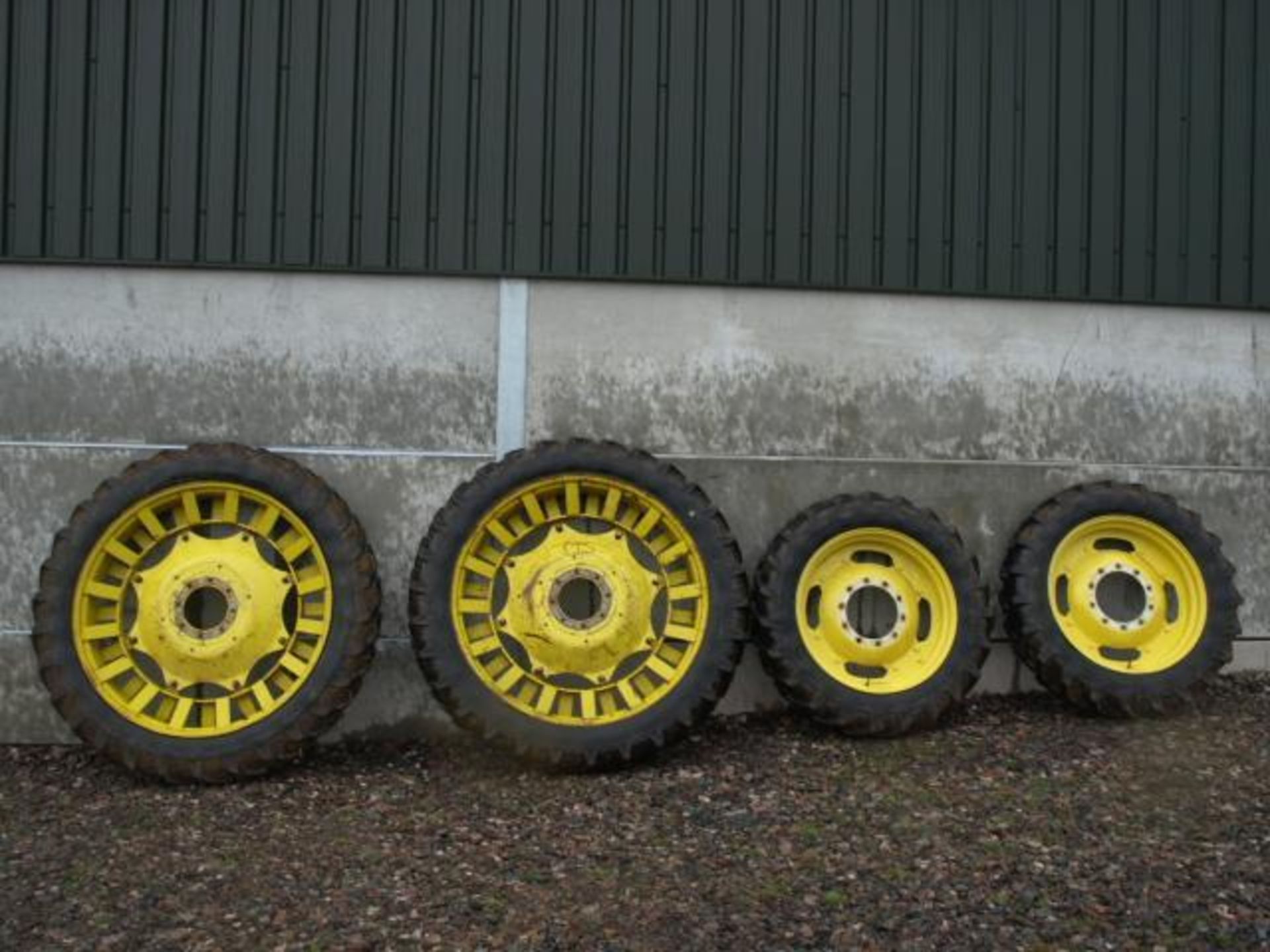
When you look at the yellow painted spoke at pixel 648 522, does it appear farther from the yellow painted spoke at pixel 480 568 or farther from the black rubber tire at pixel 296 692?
the black rubber tire at pixel 296 692

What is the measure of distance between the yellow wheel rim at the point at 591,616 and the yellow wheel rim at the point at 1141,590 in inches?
74.0

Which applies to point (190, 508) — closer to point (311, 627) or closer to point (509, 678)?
point (311, 627)

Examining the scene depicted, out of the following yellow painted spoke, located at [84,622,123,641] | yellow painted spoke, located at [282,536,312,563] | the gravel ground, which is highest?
yellow painted spoke, located at [282,536,312,563]

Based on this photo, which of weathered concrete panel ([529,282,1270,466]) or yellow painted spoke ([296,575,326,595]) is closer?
yellow painted spoke ([296,575,326,595])

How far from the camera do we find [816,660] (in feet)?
15.0

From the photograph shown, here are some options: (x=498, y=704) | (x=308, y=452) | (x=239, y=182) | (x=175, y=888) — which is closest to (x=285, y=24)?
(x=239, y=182)

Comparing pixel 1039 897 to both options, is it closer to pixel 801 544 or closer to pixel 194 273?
pixel 801 544

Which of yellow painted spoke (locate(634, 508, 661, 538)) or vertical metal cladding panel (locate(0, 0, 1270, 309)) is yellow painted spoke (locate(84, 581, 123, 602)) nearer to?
vertical metal cladding panel (locate(0, 0, 1270, 309))

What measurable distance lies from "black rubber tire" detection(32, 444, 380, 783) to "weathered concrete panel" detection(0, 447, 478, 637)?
39 cm

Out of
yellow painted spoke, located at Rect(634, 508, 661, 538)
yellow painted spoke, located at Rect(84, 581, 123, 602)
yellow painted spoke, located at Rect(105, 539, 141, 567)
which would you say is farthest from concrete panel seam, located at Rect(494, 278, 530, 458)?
yellow painted spoke, located at Rect(84, 581, 123, 602)

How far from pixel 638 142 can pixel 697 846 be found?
3442 mm

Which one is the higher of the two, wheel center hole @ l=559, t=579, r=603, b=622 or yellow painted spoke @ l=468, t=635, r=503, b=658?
wheel center hole @ l=559, t=579, r=603, b=622

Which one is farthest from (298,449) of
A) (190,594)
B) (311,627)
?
(311,627)

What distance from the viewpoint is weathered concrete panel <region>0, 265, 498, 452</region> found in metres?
4.93
